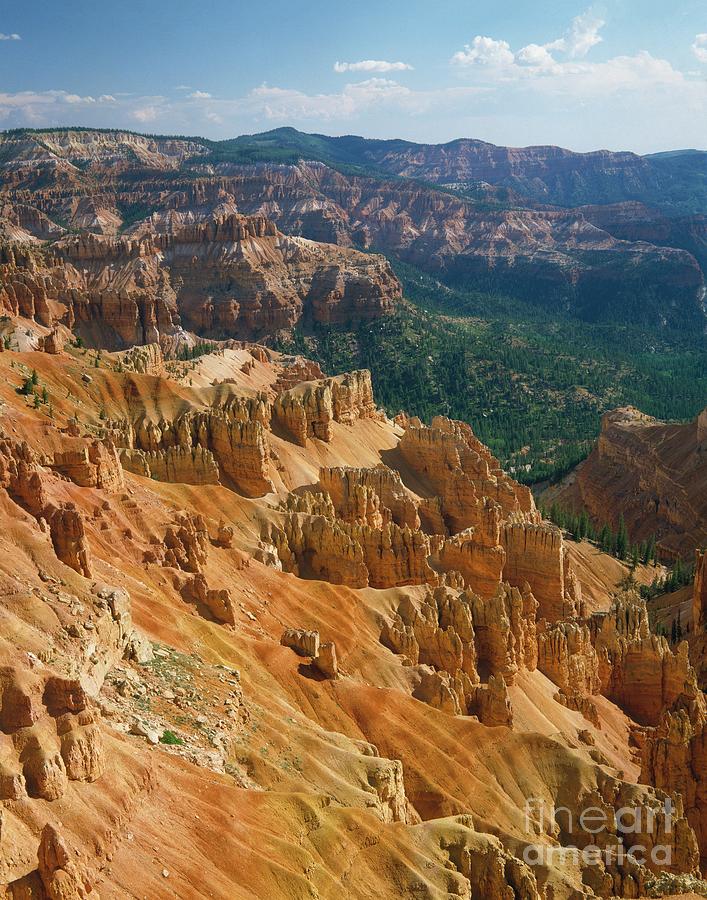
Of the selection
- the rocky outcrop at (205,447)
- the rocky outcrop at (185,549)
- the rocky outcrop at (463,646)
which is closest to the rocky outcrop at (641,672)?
the rocky outcrop at (463,646)

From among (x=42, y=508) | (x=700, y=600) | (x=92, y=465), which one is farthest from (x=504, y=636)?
(x=42, y=508)

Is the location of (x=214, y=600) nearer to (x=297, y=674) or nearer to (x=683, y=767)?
(x=297, y=674)

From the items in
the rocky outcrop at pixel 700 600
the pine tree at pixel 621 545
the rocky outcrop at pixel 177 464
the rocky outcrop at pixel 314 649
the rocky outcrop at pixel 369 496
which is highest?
the rocky outcrop at pixel 177 464

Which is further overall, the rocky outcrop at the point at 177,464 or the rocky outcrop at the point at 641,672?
the rocky outcrop at the point at 177,464

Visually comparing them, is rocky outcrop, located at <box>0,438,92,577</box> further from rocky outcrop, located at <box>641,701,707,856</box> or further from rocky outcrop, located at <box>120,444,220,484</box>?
rocky outcrop, located at <box>641,701,707,856</box>

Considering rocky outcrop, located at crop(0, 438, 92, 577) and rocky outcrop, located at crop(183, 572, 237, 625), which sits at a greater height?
rocky outcrop, located at crop(0, 438, 92, 577)

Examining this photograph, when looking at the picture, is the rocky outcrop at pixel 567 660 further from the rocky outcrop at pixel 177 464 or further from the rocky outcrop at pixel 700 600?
the rocky outcrop at pixel 177 464

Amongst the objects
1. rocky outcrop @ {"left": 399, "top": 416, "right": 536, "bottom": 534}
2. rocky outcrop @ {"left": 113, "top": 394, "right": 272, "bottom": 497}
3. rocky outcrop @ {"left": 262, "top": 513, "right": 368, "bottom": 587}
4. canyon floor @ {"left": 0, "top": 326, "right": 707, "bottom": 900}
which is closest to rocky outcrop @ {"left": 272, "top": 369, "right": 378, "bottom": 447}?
canyon floor @ {"left": 0, "top": 326, "right": 707, "bottom": 900}

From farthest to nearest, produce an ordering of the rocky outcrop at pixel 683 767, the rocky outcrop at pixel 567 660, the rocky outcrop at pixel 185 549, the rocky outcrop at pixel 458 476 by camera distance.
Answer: the rocky outcrop at pixel 458 476 → the rocky outcrop at pixel 567 660 → the rocky outcrop at pixel 683 767 → the rocky outcrop at pixel 185 549
